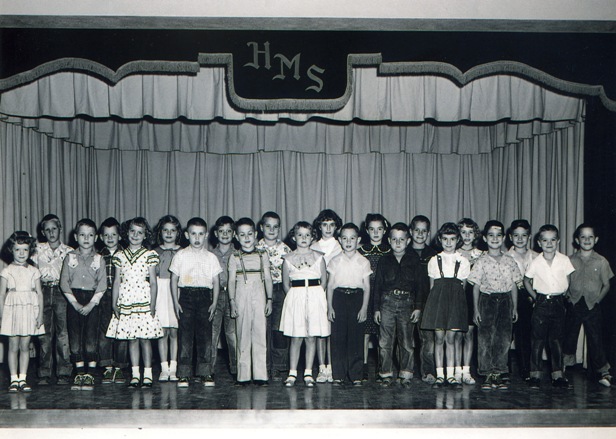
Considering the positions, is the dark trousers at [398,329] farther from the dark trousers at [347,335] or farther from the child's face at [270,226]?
the child's face at [270,226]

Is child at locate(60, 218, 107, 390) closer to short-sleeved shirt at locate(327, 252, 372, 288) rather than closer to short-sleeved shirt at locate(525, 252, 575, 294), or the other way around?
short-sleeved shirt at locate(327, 252, 372, 288)

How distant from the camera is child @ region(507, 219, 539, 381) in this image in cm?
536

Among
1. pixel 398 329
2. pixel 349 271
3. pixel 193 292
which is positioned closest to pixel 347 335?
pixel 398 329

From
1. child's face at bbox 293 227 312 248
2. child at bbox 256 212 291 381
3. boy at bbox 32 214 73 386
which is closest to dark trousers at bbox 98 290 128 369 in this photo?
boy at bbox 32 214 73 386

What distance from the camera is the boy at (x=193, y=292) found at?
500cm

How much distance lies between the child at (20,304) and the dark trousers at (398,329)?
2618 millimetres

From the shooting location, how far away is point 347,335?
511 cm

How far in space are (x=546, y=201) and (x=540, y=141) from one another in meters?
0.67

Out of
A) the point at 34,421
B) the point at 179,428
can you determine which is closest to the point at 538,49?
the point at 179,428

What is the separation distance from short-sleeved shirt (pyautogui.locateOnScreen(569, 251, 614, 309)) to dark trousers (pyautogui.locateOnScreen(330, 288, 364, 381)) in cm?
178

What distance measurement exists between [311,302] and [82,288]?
1.81m

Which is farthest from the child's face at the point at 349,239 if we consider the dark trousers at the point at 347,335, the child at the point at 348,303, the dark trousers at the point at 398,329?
the dark trousers at the point at 398,329

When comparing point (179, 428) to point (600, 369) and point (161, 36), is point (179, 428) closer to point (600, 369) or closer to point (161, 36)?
point (161, 36)

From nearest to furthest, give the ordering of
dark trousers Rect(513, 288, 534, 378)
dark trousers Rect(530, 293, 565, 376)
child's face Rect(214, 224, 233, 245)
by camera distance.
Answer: dark trousers Rect(530, 293, 565, 376) → dark trousers Rect(513, 288, 534, 378) → child's face Rect(214, 224, 233, 245)
